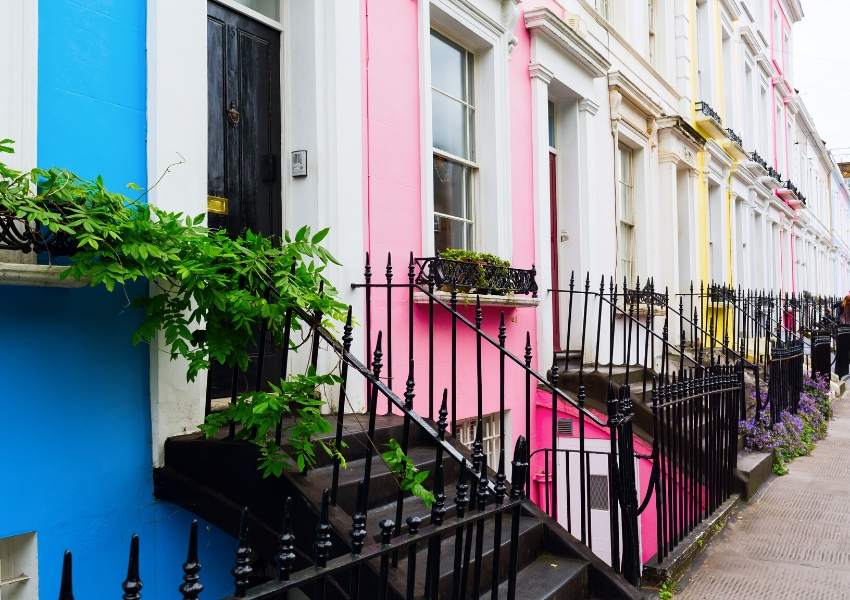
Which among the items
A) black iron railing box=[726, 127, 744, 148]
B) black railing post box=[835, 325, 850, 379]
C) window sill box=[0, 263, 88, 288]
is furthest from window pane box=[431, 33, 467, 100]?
black railing post box=[835, 325, 850, 379]

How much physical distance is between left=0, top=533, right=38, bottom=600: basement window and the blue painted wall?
52 millimetres

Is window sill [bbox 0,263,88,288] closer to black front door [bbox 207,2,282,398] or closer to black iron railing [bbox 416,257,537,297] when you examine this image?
black front door [bbox 207,2,282,398]

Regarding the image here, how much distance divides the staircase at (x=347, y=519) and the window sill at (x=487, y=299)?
154cm

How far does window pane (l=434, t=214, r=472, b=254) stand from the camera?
6.48 metres

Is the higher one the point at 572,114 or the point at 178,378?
the point at 572,114

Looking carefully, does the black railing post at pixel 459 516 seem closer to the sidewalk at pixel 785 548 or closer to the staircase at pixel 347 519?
the staircase at pixel 347 519

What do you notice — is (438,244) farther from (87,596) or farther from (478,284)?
(87,596)

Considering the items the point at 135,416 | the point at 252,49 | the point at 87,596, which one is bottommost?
the point at 87,596

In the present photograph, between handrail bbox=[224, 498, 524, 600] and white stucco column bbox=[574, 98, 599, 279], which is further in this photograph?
white stucco column bbox=[574, 98, 599, 279]

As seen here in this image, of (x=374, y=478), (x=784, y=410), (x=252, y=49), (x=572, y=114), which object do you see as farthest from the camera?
(x=784, y=410)

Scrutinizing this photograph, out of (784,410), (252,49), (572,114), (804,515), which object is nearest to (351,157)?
(252,49)

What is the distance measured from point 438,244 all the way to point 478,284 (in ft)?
1.80

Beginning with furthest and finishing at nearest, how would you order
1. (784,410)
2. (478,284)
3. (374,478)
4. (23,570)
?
(784,410), (478,284), (374,478), (23,570)

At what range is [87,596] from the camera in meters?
3.51
